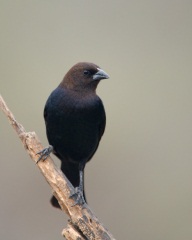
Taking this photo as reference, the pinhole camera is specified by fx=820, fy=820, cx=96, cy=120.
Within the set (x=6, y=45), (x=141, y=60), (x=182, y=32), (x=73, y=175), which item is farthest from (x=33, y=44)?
(x=73, y=175)

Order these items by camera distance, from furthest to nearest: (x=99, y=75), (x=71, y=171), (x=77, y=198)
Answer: (x=71, y=171), (x=99, y=75), (x=77, y=198)

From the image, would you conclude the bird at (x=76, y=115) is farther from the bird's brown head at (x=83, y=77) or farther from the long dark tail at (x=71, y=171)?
the long dark tail at (x=71, y=171)

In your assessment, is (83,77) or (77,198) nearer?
(77,198)

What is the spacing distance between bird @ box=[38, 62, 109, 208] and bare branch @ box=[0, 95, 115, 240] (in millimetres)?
630

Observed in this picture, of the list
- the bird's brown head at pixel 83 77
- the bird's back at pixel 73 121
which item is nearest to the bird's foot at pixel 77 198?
the bird's back at pixel 73 121

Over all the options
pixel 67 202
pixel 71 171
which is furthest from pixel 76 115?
pixel 67 202

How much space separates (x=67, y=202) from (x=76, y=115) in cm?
108

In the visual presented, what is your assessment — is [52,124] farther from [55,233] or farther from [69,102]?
[55,233]

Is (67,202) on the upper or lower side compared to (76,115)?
lower

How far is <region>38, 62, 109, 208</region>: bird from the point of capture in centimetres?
804

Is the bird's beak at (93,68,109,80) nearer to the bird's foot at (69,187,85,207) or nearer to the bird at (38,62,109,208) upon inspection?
the bird at (38,62,109,208)

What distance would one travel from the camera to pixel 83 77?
26.9 feet

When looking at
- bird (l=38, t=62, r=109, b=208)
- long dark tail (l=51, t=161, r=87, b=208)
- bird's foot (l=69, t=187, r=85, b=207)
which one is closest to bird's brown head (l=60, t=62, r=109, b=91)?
bird (l=38, t=62, r=109, b=208)

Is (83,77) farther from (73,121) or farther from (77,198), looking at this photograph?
(77,198)
